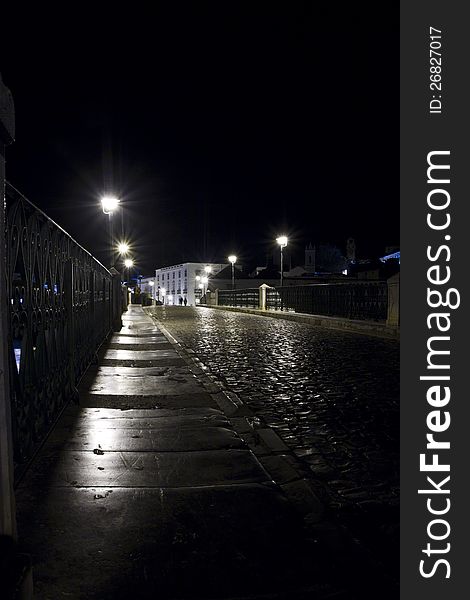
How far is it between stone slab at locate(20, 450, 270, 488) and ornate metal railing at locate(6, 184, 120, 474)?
253mm

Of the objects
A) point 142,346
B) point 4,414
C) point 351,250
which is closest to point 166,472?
point 4,414

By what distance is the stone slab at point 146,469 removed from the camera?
3.62 metres

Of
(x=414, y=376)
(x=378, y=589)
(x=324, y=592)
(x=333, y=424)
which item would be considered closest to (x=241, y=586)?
(x=324, y=592)

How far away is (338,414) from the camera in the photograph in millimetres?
5684

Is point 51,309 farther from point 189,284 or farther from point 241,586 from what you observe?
point 189,284

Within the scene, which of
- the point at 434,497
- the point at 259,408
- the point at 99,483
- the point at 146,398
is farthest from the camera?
the point at 146,398

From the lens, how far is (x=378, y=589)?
240 centimetres

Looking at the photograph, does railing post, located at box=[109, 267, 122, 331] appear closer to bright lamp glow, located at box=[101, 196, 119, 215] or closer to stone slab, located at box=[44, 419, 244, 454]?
bright lamp glow, located at box=[101, 196, 119, 215]

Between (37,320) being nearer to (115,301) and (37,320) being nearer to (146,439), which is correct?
(146,439)

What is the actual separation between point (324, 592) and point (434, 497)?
4.35ft

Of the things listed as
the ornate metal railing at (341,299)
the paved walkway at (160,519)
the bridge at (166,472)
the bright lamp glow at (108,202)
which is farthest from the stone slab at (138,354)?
the ornate metal railing at (341,299)

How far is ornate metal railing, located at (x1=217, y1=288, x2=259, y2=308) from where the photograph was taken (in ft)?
121

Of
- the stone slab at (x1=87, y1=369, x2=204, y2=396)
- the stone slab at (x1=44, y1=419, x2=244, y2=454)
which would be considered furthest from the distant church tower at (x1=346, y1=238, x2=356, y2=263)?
the stone slab at (x1=44, y1=419, x2=244, y2=454)

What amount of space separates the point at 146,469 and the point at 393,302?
13022 mm
